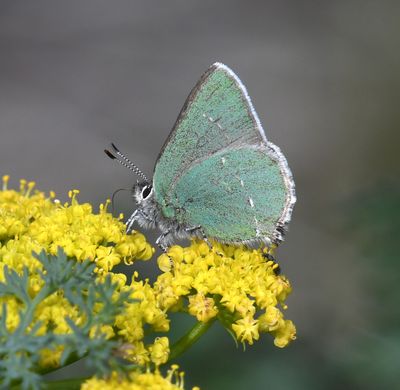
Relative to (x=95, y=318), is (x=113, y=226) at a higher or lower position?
higher

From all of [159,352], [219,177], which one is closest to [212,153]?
[219,177]

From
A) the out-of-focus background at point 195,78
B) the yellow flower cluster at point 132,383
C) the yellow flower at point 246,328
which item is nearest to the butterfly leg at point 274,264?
the yellow flower at point 246,328

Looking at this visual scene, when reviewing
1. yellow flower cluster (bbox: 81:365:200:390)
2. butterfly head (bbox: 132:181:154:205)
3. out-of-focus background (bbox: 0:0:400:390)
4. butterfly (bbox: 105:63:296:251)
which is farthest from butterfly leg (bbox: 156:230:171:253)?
out-of-focus background (bbox: 0:0:400:390)

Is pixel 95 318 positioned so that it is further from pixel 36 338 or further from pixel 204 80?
pixel 204 80

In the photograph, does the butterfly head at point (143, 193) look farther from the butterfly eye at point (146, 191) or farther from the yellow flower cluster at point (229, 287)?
the yellow flower cluster at point (229, 287)

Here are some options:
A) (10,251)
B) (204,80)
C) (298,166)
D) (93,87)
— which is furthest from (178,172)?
(93,87)
